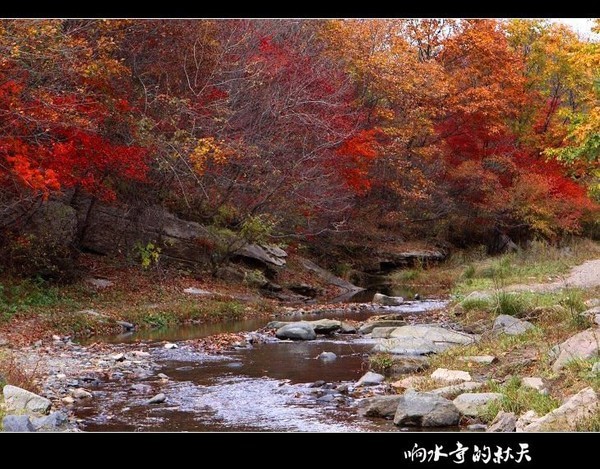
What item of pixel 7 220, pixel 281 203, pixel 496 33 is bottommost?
pixel 7 220

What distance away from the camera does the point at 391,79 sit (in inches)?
1136

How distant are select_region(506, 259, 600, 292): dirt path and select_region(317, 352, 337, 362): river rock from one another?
289 inches

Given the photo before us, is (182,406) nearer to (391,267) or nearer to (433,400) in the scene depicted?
(433,400)

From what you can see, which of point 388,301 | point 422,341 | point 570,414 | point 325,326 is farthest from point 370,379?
point 388,301

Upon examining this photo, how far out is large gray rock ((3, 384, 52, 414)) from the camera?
7768 mm

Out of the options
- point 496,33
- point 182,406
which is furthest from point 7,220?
point 496,33

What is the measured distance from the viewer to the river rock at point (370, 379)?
33.5 feet

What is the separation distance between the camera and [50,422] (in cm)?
752

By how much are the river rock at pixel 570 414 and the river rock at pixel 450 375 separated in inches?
88.3

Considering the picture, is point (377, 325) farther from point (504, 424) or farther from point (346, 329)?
point (504, 424)

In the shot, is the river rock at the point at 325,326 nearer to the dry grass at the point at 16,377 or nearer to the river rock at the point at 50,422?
the dry grass at the point at 16,377

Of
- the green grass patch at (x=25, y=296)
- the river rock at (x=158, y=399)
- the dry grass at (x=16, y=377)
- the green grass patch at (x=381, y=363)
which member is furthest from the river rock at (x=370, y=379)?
the green grass patch at (x=25, y=296)

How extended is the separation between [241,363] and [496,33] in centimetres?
2558

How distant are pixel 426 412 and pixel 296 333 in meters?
6.86
